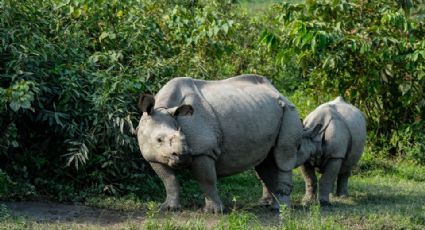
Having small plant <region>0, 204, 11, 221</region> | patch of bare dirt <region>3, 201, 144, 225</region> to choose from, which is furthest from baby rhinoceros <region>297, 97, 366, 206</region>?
small plant <region>0, 204, 11, 221</region>

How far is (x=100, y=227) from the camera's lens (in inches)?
282

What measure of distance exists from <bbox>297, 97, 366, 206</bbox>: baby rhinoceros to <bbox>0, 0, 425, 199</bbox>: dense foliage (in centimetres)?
159

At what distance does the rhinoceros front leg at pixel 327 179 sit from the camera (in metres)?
9.17

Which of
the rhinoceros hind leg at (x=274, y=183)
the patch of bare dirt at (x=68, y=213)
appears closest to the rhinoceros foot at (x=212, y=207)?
the patch of bare dirt at (x=68, y=213)

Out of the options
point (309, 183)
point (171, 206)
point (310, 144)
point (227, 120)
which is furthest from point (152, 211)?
point (309, 183)

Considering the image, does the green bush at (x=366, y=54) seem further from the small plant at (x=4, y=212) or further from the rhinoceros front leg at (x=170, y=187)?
the small plant at (x=4, y=212)

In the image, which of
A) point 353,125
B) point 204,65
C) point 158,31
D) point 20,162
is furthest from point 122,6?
point 353,125

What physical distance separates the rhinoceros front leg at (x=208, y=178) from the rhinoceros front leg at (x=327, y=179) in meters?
1.73

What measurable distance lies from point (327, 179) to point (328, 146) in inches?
13.9

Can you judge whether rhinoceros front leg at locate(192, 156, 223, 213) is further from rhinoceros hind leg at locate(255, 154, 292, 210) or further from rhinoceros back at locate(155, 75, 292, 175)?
rhinoceros hind leg at locate(255, 154, 292, 210)

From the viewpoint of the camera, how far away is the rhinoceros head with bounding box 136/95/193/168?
293 inches

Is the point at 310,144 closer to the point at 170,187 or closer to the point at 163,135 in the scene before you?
the point at 170,187

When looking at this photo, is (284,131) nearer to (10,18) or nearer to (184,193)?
(184,193)

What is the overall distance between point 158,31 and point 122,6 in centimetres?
51
